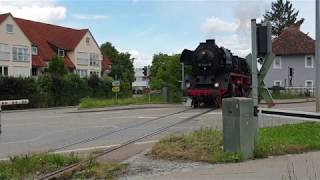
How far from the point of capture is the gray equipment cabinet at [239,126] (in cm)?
1174

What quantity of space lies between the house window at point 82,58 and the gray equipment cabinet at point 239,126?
3250 inches

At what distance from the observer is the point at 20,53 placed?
7888cm

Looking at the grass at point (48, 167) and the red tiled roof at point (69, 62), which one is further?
the red tiled roof at point (69, 62)

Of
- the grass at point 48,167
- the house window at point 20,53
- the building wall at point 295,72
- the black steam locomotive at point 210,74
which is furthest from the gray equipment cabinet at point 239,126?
the house window at point 20,53

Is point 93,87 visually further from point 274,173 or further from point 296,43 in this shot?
point 274,173

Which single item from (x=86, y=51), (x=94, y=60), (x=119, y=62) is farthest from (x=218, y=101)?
(x=119, y=62)

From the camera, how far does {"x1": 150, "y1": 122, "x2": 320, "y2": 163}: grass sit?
12.0 metres

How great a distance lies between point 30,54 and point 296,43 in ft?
112

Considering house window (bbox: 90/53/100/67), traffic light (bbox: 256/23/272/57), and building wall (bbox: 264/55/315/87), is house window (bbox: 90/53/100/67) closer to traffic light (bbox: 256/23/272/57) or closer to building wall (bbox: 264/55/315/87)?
building wall (bbox: 264/55/315/87)

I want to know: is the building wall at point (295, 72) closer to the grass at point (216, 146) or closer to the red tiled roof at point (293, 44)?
the red tiled roof at point (293, 44)

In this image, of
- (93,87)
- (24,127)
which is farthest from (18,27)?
(24,127)

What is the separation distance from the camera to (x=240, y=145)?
11703 mm

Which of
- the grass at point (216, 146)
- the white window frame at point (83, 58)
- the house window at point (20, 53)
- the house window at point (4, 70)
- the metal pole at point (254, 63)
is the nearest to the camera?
the grass at point (216, 146)

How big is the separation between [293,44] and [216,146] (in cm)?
6435
